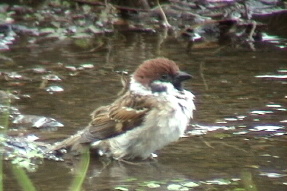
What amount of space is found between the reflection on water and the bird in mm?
151

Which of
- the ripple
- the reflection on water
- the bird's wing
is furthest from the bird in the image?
the ripple

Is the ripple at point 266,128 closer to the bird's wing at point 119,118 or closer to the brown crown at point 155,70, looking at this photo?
the brown crown at point 155,70

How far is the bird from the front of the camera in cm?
611

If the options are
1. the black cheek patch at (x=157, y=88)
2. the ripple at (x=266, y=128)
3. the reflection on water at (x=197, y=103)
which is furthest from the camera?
the ripple at (x=266, y=128)

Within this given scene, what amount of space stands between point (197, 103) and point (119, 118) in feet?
4.20

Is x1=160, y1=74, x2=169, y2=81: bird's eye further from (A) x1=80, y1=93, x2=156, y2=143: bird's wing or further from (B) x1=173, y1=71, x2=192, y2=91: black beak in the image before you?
(A) x1=80, y1=93, x2=156, y2=143: bird's wing

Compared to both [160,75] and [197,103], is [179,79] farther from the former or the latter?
[197,103]

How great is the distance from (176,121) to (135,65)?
8.69 feet

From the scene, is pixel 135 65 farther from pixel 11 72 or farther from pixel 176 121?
pixel 176 121

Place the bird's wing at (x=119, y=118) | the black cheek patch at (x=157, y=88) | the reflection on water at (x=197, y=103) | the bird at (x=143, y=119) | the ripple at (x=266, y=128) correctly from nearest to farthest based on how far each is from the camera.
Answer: the reflection on water at (x=197, y=103) → the bird at (x=143, y=119) → the bird's wing at (x=119, y=118) → the black cheek patch at (x=157, y=88) → the ripple at (x=266, y=128)

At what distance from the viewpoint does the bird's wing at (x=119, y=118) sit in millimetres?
6242

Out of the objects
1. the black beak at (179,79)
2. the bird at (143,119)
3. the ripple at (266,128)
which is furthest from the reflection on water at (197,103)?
the black beak at (179,79)

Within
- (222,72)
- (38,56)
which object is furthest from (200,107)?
(38,56)

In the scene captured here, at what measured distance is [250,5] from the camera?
10.7m
